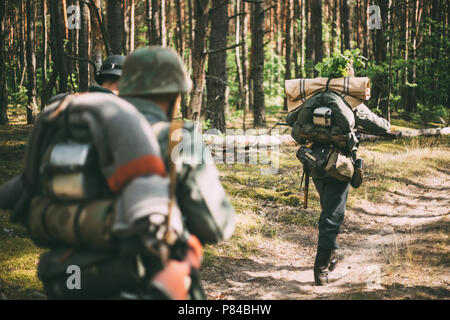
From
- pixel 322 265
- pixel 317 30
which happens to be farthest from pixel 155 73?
pixel 317 30

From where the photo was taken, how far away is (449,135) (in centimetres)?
1586

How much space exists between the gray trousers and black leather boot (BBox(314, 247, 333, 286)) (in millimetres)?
71

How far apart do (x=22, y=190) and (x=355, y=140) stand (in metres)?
3.87

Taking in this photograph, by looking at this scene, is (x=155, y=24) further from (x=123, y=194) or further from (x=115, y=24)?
(x=123, y=194)

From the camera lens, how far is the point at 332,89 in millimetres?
5316

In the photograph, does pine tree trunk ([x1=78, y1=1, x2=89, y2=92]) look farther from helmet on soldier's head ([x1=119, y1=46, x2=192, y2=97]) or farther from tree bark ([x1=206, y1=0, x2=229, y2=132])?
helmet on soldier's head ([x1=119, y1=46, x2=192, y2=97])

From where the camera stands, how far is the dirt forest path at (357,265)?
4.95m

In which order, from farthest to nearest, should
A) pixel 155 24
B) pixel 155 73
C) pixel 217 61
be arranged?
pixel 155 24, pixel 217 61, pixel 155 73

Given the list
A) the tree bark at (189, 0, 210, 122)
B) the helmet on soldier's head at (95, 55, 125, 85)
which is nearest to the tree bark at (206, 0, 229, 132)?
the tree bark at (189, 0, 210, 122)

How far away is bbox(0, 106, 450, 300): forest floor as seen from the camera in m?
4.95

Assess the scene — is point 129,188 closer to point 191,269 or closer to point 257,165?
point 191,269

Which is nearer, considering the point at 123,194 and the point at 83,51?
the point at 123,194

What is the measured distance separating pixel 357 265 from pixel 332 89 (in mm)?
2398
